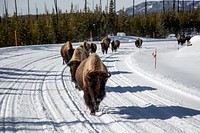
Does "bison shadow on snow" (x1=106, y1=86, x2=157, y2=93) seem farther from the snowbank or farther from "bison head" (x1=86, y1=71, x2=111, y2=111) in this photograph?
the snowbank

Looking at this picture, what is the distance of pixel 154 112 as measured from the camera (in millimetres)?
9422

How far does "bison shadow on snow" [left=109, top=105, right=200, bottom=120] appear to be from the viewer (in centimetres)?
902

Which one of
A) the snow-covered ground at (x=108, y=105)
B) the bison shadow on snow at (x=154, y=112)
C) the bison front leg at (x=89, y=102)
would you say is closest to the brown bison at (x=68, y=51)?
the snow-covered ground at (x=108, y=105)

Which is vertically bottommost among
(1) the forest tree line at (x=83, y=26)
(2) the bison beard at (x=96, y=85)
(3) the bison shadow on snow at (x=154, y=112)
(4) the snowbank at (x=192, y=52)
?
(3) the bison shadow on snow at (x=154, y=112)

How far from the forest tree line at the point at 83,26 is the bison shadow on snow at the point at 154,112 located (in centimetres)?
3086

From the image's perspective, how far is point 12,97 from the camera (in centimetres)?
1162

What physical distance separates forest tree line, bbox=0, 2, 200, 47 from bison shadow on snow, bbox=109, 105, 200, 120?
101ft

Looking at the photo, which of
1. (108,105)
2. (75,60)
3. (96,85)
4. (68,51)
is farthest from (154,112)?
(68,51)

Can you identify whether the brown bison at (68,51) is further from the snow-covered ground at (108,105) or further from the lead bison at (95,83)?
the lead bison at (95,83)

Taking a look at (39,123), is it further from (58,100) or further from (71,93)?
(71,93)

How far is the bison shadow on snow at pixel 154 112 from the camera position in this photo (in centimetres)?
902

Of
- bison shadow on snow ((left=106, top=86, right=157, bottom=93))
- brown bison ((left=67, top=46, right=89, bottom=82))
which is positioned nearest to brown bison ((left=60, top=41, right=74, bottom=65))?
brown bison ((left=67, top=46, right=89, bottom=82))

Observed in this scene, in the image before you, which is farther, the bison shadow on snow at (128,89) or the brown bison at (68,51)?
the brown bison at (68,51)

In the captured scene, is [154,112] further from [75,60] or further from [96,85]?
[75,60]
